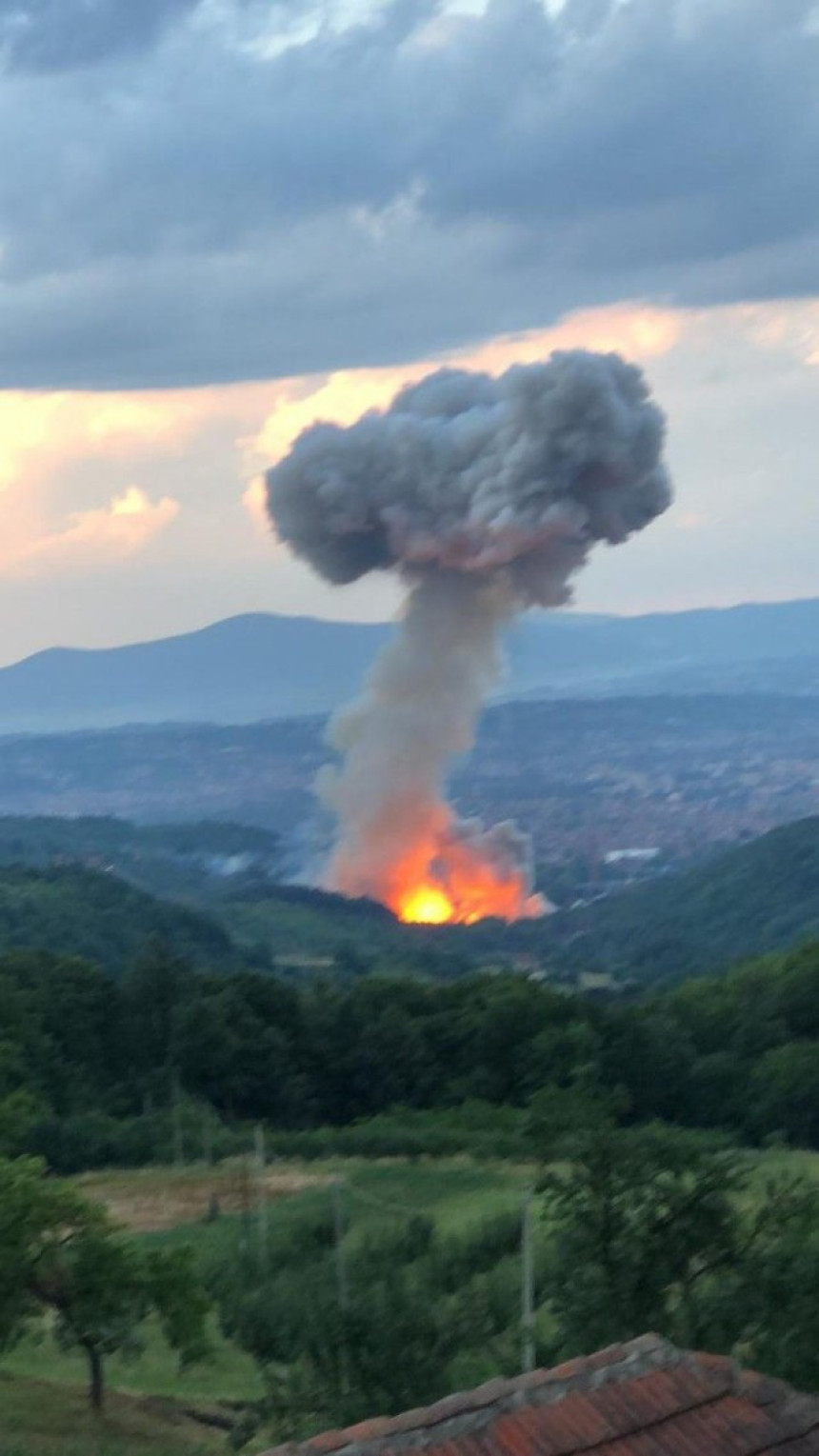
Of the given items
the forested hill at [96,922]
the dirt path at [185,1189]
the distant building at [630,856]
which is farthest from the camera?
the distant building at [630,856]

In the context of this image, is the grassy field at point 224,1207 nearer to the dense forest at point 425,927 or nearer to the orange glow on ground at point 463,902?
the dense forest at point 425,927

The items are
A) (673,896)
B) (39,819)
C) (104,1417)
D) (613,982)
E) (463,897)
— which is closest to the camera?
(104,1417)

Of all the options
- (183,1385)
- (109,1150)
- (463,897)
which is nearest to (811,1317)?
(183,1385)

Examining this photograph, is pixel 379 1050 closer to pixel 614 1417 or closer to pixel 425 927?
pixel 425 927

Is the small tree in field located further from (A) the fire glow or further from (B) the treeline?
(A) the fire glow

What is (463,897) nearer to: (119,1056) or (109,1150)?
(119,1056)

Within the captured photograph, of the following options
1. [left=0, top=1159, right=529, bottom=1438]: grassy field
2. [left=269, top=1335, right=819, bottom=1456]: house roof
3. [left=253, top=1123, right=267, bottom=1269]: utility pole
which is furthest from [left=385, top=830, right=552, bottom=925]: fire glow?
[left=269, top=1335, right=819, bottom=1456]: house roof

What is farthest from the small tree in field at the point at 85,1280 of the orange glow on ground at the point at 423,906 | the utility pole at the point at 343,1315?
the orange glow on ground at the point at 423,906
